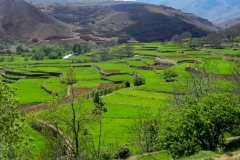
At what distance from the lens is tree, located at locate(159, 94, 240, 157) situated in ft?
104

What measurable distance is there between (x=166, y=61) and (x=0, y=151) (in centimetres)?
11153

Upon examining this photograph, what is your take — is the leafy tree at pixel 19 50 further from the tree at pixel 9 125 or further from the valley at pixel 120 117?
the tree at pixel 9 125

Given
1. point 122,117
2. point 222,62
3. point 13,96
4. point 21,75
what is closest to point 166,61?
point 222,62

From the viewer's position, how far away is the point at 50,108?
29594 millimetres

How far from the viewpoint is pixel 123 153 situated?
4353 centimetres

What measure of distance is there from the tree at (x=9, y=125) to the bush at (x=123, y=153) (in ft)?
65.8

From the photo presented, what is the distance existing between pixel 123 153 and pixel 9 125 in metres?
21.7

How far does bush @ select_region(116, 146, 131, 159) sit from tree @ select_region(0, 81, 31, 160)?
20065mm

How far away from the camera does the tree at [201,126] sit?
31.6 meters

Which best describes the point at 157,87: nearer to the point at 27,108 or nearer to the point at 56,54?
the point at 27,108

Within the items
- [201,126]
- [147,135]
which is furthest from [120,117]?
[201,126]

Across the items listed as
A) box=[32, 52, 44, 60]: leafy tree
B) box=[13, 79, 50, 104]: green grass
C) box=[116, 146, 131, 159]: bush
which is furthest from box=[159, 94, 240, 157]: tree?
box=[32, 52, 44, 60]: leafy tree

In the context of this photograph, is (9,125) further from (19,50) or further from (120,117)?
(19,50)

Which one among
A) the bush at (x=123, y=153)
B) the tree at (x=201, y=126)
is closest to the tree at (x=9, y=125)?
the tree at (x=201, y=126)
